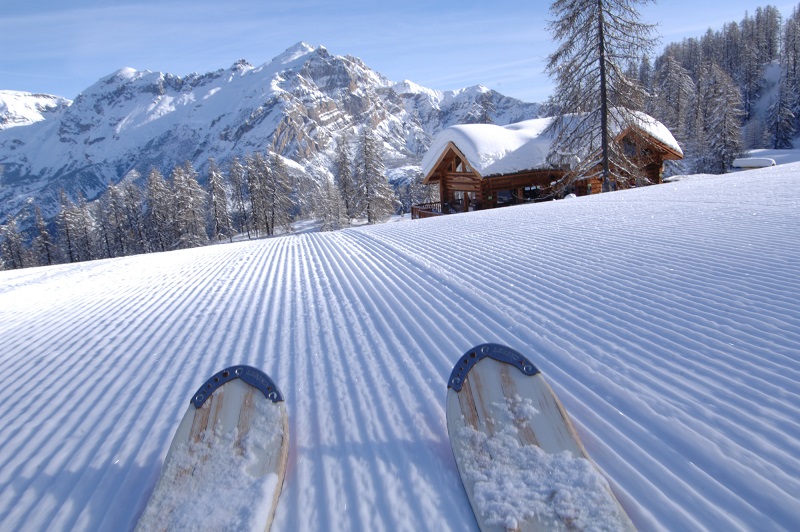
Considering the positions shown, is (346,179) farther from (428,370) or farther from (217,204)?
(428,370)

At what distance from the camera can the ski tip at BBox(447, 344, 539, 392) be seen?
2.91 metres

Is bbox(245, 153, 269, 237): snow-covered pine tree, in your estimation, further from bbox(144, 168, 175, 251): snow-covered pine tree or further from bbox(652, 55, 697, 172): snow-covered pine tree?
bbox(652, 55, 697, 172): snow-covered pine tree

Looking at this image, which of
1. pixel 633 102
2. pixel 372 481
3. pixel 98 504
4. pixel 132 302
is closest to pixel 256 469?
pixel 372 481

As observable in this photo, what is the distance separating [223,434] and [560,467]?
6.86 ft

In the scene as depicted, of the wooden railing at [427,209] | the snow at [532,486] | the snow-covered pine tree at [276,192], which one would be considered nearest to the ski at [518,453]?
the snow at [532,486]

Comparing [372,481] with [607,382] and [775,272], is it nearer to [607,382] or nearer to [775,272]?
[607,382]

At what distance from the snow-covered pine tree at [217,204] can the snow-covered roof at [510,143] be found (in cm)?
2943

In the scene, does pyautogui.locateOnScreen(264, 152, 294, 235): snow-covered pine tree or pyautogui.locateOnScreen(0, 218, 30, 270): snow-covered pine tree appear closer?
pyautogui.locateOnScreen(0, 218, 30, 270): snow-covered pine tree

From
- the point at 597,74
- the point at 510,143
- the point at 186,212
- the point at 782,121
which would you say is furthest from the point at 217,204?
the point at 782,121

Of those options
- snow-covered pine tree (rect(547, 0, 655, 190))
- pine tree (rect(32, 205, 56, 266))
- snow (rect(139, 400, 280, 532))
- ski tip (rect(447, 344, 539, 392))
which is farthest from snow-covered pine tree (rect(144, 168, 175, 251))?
ski tip (rect(447, 344, 539, 392))

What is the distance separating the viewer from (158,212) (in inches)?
1777

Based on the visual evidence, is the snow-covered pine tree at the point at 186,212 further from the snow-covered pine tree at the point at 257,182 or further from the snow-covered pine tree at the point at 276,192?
the snow-covered pine tree at the point at 276,192

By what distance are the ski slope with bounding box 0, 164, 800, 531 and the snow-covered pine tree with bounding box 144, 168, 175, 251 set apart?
41626mm

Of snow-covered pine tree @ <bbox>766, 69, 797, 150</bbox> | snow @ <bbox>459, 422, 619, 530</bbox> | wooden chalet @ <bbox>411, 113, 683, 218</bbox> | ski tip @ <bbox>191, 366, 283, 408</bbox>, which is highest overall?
snow-covered pine tree @ <bbox>766, 69, 797, 150</bbox>
